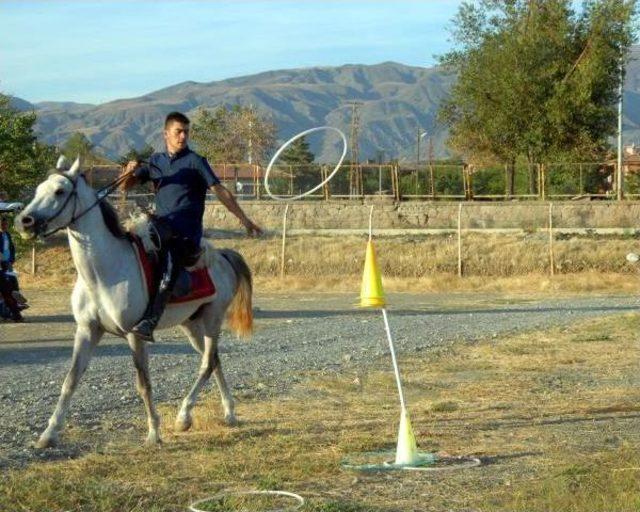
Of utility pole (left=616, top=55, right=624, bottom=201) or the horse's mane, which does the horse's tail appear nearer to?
the horse's mane

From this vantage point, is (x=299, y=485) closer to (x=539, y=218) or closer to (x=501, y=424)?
(x=501, y=424)

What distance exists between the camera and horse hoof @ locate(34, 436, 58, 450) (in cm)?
1045

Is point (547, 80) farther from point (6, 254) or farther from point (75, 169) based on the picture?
point (75, 169)

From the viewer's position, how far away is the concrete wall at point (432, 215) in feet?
169

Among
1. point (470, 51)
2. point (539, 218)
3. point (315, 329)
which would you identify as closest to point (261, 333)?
point (315, 329)

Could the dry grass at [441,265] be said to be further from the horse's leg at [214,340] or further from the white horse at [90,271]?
the white horse at [90,271]

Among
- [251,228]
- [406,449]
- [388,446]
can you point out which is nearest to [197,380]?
[251,228]

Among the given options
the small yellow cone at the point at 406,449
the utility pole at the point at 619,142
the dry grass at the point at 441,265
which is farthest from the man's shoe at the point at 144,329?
the utility pole at the point at 619,142

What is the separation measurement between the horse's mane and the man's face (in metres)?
0.84

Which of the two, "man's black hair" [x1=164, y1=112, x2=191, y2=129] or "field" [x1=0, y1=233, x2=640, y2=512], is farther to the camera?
"man's black hair" [x1=164, y1=112, x2=191, y2=129]

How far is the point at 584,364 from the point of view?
669 inches

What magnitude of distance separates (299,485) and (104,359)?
903 centimetres

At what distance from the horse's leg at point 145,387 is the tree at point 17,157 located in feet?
75.5

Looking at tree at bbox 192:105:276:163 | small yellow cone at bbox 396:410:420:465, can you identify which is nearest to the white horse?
small yellow cone at bbox 396:410:420:465
